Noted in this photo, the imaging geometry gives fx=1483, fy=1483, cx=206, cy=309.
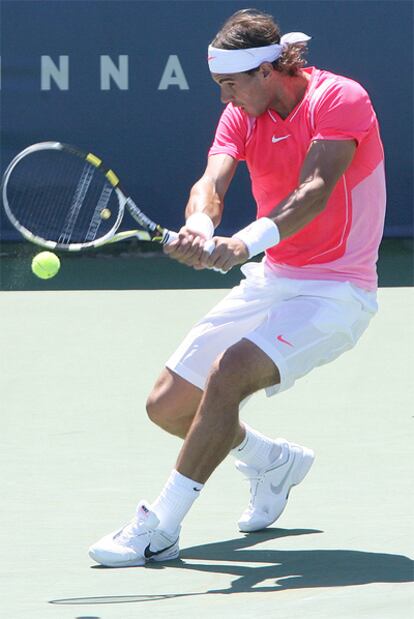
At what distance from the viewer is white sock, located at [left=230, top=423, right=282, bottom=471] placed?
14.4 ft

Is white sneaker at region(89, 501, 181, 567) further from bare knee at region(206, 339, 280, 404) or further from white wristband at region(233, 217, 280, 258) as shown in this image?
white wristband at region(233, 217, 280, 258)

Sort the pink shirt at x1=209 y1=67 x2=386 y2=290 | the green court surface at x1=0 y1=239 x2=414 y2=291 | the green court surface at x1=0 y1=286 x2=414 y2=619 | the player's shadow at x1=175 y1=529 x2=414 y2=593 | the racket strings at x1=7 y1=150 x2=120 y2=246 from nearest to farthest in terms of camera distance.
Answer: the green court surface at x1=0 y1=286 x2=414 y2=619, the player's shadow at x1=175 y1=529 x2=414 y2=593, the pink shirt at x1=209 y1=67 x2=386 y2=290, the racket strings at x1=7 y1=150 x2=120 y2=246, the green court surface at x1=0 y1=239 x2=414 y2=291

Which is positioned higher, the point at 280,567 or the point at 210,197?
the point at 210,197

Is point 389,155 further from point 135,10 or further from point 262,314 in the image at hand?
point 262,314

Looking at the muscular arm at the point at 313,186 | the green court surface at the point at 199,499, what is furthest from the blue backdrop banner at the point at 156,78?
the muscular arm at the point at 313,186

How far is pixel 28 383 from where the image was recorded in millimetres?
6184

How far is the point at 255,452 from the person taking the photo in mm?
4391

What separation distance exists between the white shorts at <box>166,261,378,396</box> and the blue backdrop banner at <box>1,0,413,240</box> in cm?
569

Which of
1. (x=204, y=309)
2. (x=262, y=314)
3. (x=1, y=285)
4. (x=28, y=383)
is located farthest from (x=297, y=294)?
(x=1, y=285)

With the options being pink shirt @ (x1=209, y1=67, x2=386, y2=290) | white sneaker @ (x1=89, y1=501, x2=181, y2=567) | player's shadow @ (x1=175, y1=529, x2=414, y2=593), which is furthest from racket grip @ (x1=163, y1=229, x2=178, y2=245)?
player's shadow @ (x1=175, y1=529, x2=414, y2=593)

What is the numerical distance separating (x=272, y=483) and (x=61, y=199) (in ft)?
12.9

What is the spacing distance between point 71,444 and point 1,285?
12.6 feet

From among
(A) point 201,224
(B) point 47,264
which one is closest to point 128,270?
(B) point 47,264

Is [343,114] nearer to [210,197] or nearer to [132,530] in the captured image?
[210,197]
